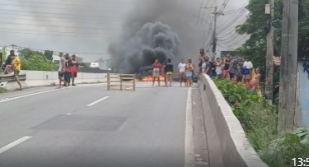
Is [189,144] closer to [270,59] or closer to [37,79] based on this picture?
[270,59]

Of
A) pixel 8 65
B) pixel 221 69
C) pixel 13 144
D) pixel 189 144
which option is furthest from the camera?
pixel 221 69

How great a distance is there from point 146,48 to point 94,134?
3837 cm

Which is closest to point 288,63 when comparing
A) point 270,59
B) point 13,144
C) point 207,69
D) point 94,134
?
point 94,134

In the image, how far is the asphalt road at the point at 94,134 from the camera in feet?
22.4

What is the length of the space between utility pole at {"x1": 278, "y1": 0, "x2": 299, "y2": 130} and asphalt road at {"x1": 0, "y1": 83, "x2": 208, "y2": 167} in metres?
1.82

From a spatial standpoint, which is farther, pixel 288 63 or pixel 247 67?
pixel 247 67

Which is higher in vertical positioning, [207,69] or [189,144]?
[207,69]

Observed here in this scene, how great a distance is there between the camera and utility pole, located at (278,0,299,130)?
357 inches

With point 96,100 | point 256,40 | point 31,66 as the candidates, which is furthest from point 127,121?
point 31,66

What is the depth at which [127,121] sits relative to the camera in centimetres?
1056

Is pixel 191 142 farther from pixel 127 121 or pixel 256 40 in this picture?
pixel 256 40

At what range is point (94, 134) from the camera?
28.8 ft

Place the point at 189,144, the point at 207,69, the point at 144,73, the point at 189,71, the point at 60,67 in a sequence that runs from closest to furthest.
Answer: the point at 189,144 < the point at 60,67 < the point at 207,69 < the point at 189,71 < the point at 144,73

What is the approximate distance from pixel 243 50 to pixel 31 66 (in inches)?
1016
